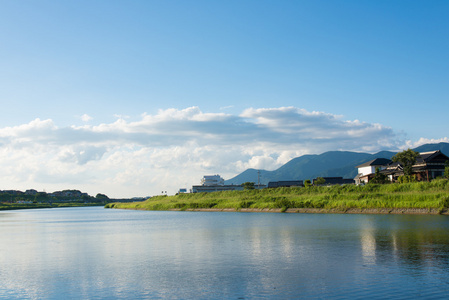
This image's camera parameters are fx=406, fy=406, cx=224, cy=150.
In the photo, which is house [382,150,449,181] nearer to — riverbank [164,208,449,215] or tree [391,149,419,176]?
tree [391,149,419,176]

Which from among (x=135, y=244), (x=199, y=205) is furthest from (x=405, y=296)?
(x=199, y=205)

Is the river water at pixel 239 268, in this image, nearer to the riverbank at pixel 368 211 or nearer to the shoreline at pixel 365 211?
the riverbank at pixel 368 211

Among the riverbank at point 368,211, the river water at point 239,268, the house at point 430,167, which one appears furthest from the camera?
the house at point 430,167

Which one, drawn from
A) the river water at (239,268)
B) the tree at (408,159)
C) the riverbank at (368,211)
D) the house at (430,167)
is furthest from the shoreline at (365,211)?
the house at (430,167)

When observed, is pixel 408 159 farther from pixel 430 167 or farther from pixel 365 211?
pixel 365 211

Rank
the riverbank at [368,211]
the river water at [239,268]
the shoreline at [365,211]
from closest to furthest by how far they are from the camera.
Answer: the river water at [239,268] < the riverbank at [368,211] < the shoreline at [365,211]

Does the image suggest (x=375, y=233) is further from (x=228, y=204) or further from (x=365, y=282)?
(x=228, y=204)

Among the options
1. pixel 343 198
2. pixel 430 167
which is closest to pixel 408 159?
pixel 430 167

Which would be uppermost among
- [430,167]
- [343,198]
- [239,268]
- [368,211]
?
[430,167]

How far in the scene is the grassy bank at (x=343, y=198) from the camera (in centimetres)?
6572

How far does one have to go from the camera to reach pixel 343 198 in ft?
256

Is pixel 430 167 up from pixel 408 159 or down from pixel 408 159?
down

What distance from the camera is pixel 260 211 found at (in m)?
90.4

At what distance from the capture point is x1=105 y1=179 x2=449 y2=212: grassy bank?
6572 centimetres
